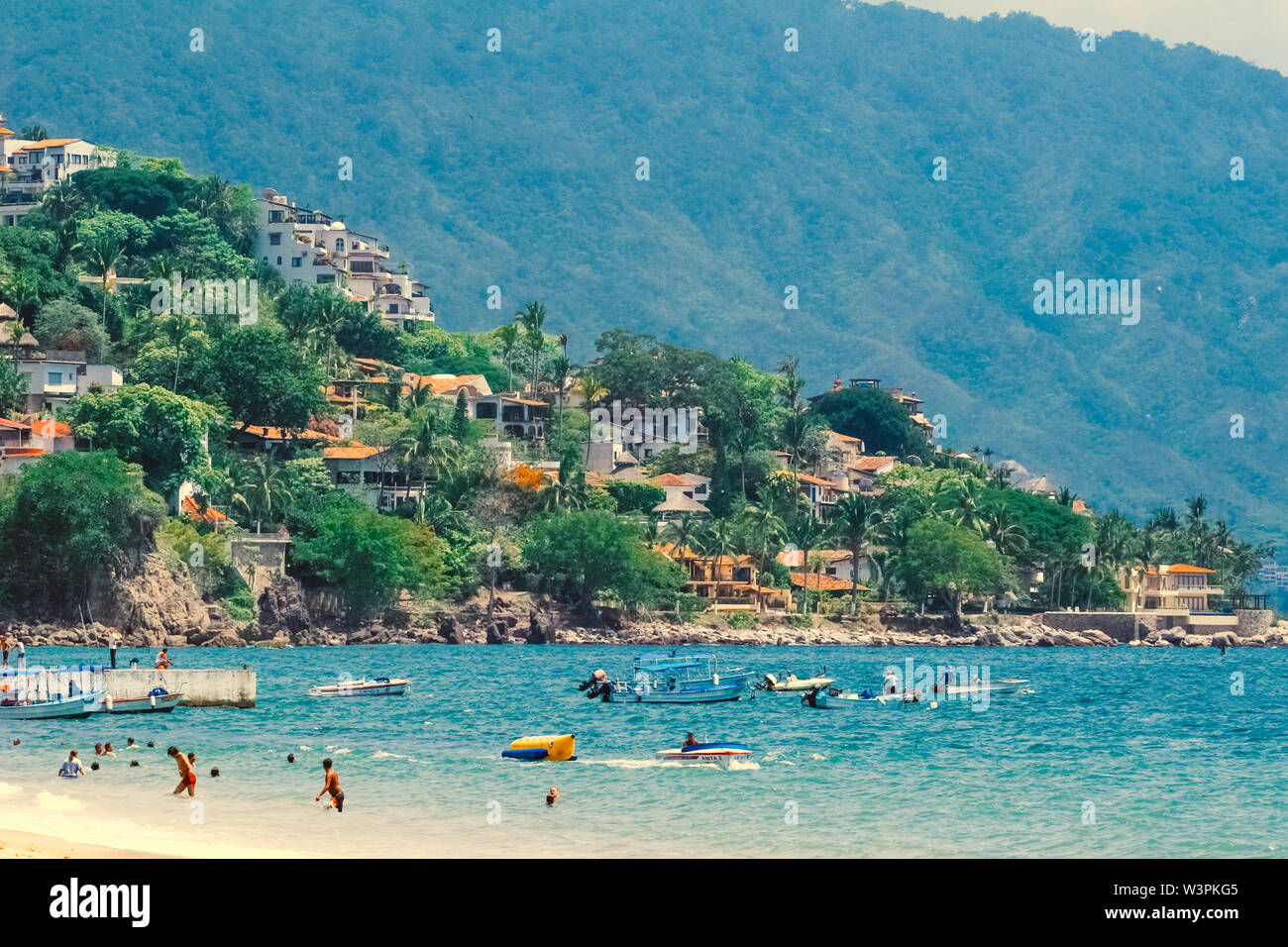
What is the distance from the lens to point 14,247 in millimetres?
142250

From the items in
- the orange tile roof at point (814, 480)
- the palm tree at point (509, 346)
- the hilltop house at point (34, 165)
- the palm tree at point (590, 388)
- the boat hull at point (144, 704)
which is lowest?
the boat hull at point (144, 704)

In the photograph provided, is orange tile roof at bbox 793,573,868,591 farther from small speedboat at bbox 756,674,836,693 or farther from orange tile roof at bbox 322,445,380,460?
small speedboat at bbox 756,674,836,693

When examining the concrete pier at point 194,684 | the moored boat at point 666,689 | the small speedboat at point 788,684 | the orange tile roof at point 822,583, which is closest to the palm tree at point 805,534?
the orange tile roof at point 822,583

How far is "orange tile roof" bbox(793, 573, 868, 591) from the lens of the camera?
142 meters

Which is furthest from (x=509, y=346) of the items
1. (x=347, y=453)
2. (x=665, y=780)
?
(x=665, y=780)

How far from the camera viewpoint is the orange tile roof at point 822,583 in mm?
142125

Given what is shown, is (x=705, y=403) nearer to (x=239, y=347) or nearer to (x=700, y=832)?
(x=239, y=347)

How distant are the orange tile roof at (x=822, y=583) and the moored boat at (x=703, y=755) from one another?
294 ft

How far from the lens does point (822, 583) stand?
470 feet

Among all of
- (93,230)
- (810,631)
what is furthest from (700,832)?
(93,230)

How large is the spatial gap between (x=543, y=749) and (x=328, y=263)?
137 metres

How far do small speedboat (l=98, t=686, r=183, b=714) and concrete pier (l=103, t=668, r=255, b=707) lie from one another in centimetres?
22

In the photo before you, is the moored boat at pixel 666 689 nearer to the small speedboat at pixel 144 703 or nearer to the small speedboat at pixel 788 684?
the small speedboat at pixel 788 684
